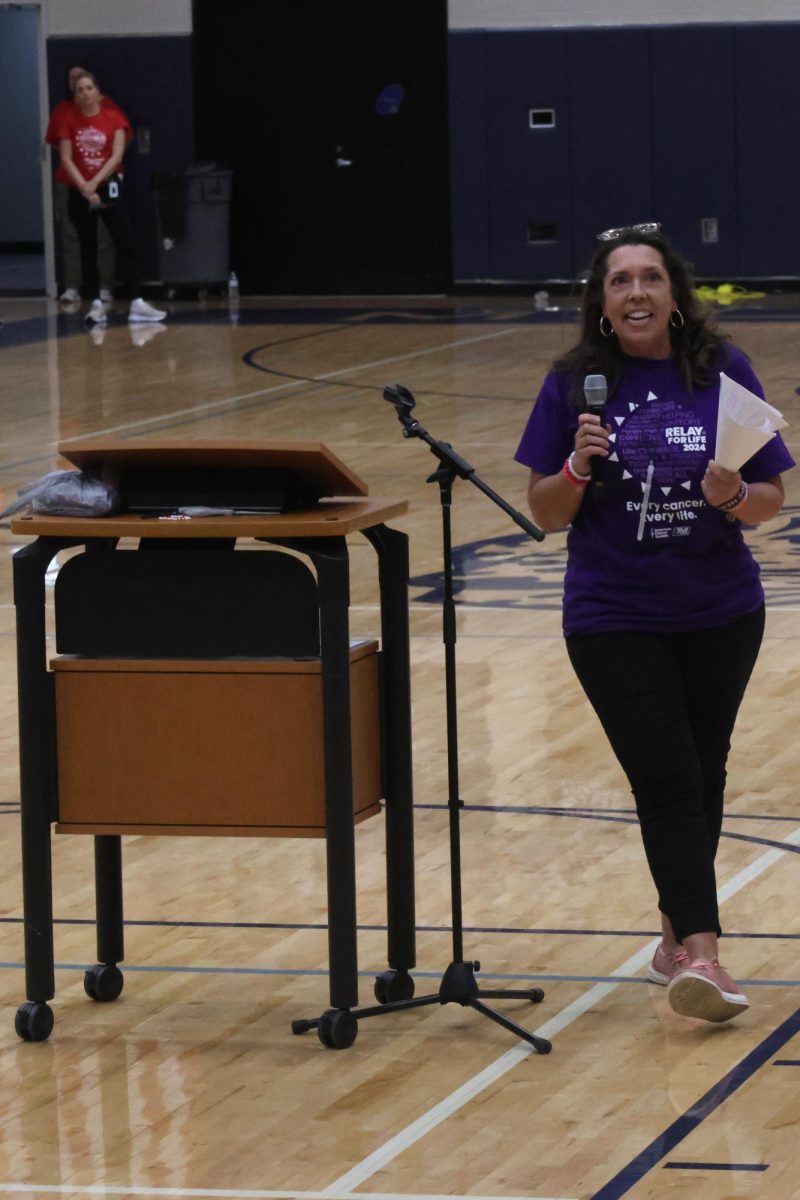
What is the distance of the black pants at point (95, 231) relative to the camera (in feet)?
67.3

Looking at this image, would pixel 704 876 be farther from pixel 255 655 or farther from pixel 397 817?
pixel 255 655

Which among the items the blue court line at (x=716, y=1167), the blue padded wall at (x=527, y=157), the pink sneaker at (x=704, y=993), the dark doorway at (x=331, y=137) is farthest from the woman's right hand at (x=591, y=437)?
the dark doorway at (x=331, y=137)

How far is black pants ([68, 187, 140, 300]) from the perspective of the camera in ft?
67.3

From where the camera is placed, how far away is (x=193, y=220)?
2147 centimetres

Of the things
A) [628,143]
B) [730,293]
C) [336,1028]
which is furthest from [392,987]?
[628,143]

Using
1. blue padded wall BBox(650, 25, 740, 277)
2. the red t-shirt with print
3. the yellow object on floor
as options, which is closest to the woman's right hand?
the yellow object on floor

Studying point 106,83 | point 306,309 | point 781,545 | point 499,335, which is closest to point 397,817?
point 781,545

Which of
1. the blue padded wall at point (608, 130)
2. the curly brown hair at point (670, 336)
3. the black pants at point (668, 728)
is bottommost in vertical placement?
the black pants at point (668, 728)

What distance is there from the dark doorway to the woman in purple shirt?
1778 centimetres

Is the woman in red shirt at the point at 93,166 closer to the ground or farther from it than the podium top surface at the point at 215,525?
farther from it

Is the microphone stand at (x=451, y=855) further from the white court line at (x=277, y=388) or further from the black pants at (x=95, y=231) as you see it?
the black pants at (x=95, y=231)

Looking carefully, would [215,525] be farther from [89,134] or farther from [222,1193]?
[89,134]

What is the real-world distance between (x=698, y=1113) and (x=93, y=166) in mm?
17683

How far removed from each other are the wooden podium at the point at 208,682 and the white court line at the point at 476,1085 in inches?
12.6
